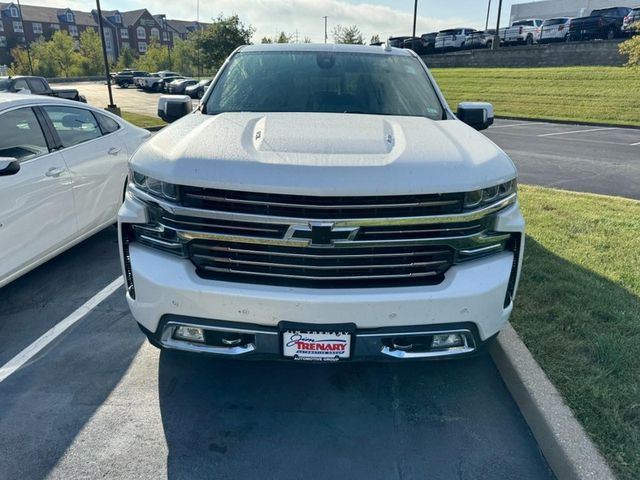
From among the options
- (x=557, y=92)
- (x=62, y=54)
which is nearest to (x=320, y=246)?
(x=557, y=92)

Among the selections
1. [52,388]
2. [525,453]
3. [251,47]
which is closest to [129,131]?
[251,47]

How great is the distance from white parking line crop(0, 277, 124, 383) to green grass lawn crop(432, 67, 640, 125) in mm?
19751

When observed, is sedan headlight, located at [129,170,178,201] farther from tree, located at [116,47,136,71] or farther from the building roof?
the building roof

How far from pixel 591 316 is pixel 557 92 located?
78.2 feet

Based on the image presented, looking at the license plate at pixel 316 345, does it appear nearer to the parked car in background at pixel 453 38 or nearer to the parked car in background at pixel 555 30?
the parked car in background at pixel 555 30

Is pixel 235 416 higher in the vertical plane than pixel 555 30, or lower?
lower

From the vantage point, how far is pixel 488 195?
2.36 metres

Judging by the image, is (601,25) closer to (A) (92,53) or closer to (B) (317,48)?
(B) (317,48)

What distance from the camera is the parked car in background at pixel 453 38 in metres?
38.8

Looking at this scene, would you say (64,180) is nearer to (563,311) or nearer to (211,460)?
(211,460)

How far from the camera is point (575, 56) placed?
29141mm

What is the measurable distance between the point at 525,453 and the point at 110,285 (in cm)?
345

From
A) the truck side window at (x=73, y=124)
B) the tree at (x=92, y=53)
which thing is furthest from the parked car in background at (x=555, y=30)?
the tree at (x=92, y=53)

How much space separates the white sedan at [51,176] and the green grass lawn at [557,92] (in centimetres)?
1917
